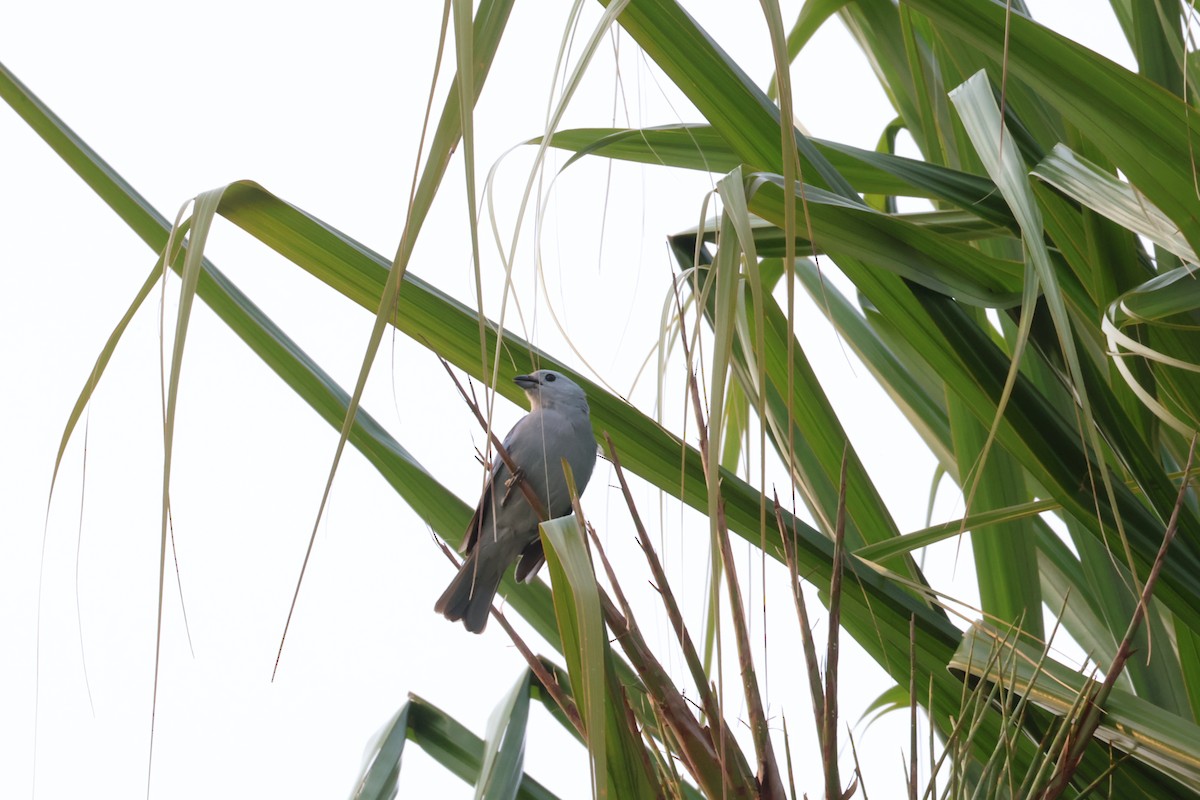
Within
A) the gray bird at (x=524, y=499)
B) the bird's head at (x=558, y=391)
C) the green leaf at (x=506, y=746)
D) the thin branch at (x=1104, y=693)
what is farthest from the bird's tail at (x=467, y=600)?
the thin branch at (x=1104, y=693)

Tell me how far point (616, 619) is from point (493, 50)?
40 centimetres

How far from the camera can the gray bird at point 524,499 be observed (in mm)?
2094

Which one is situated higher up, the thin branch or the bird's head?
the bird's head

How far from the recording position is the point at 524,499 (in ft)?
7.18

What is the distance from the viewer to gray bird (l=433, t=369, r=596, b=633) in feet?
6.87

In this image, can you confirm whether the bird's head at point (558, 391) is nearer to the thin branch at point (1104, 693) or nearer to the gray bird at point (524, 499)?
the gray bird at point (524, 499)

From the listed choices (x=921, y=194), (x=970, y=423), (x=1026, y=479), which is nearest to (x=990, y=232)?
(x=921, y=194)

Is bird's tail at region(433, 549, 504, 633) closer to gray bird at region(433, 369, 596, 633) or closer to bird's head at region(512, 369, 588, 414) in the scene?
gray bird at region(433, 369, 596, 633)

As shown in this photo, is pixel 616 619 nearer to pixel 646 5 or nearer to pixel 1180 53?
pixel 646 5

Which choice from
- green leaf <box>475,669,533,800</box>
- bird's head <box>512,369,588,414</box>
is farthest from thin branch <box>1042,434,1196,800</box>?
bird's head <box>512,369,588,414</box>

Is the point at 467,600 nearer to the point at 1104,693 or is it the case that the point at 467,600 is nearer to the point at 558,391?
the point at 558,391

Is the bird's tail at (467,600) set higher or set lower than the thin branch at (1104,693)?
Answer: higher

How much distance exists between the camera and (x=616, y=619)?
0.79m

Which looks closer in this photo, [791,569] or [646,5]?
[791,569]
